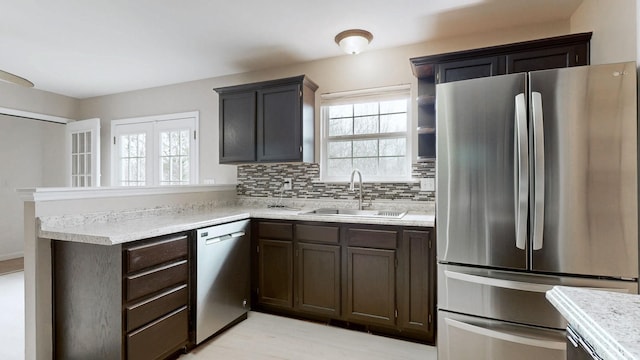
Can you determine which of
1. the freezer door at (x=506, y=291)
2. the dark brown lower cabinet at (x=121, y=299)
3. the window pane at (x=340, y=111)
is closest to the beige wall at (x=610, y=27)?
the freezer door at (x=506, y=291)

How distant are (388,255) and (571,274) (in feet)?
3.52

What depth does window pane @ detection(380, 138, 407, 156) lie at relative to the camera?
310 centimetres

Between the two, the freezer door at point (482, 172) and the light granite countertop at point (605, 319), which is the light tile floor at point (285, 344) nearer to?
the freezer door at point (482, 172)

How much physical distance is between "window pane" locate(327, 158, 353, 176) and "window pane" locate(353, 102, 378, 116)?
1.61 ft

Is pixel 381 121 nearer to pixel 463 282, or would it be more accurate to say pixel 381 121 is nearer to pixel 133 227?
pixel 463 282

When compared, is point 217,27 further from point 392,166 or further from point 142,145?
point 142,145

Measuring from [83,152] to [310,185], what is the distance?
12.0 ft

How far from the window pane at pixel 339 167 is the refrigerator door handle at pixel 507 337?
1.77 m

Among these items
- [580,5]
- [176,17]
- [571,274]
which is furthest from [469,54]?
[176,17]

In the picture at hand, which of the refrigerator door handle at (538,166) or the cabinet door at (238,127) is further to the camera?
the cabinet door at (238,127)

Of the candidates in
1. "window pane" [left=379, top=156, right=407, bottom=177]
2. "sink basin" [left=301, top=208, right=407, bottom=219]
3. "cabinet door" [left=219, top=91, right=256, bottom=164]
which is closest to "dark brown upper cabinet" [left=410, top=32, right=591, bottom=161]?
"window pane" [left=379, top=156, right=407, bottom=177]

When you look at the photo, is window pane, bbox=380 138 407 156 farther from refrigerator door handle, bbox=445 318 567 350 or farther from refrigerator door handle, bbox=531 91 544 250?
refrigerator door handle, bbox=445 318 567 350

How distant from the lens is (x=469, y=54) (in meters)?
2.34

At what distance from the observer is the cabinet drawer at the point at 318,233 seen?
2.54m
